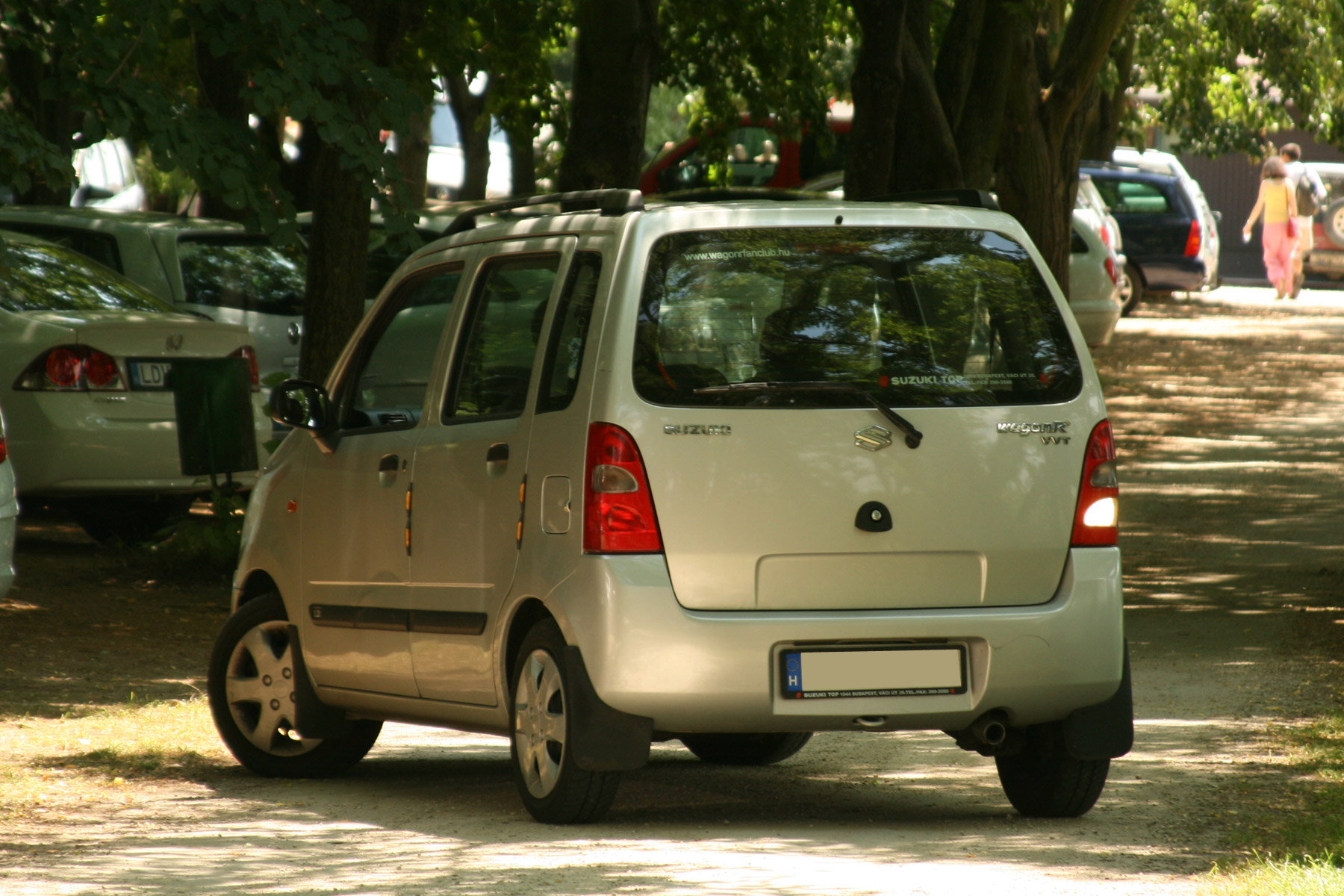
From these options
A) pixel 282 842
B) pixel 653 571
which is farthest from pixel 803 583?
pixel 282 842

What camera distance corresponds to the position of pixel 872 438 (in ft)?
18.9

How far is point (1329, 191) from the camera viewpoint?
3872cm

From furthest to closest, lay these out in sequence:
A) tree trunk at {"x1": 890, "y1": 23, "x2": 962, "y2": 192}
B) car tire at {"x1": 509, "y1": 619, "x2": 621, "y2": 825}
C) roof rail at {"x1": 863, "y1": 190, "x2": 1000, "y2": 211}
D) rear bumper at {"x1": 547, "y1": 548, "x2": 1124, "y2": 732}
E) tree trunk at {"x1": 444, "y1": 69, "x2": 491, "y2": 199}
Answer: tree trunk at {"x1": 444, "y1": 69, "x2": 491, "y2": 199}
tree trunk at {"x1": 890, "y1": 23, "x2": 962, "y2": 192}
roof rail at {"x1": 863, "y1": 190, "x2": 1000, "y2": 211}
car tire at {"x1": 509, "y1": 619, "x2": 621, "y2": 825}
rear bumper at {"x1": 547, "y1": 548, "x2": 1124, "y2": 732}

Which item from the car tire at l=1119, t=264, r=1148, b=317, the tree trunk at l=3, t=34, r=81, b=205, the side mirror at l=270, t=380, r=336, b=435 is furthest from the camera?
the car tire at l=1119, t=264, r=1148, b=317

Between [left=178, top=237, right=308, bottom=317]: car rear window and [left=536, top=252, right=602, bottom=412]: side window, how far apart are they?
7969mm

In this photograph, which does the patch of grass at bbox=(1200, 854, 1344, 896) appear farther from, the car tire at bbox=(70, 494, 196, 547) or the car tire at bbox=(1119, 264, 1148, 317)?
the car tire at bbox=(1119, 264, 1148, 317)

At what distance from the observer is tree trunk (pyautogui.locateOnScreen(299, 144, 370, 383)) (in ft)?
39.1

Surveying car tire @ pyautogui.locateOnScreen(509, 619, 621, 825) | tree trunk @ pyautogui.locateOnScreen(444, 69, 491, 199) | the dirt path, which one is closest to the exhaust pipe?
the dirt path

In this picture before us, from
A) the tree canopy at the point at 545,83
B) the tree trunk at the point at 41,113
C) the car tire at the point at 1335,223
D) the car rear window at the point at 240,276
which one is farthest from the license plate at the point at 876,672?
the car tire at the point at 1335,223

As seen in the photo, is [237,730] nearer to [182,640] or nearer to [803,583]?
[803,583]

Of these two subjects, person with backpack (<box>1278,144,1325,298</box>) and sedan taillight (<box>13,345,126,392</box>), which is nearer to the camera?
sedan taillight (<box>13,345,126,392</box>)

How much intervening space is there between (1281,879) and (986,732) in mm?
990

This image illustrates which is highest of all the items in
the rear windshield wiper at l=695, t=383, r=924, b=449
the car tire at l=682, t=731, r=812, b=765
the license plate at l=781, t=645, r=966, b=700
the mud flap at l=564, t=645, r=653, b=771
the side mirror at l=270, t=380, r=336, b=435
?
the rear windshield wiper at l=695, t=383, r=924, b=449

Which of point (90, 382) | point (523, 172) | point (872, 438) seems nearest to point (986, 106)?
point (90, 382)
